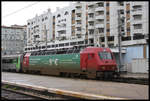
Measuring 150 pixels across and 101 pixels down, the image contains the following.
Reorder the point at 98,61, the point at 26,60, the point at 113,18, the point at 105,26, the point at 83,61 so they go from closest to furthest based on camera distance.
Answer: the point at 98,61
the point at 83,61
the point at 26,60
the point at 113,18
the point at 105,26

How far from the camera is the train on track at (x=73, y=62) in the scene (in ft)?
58.9

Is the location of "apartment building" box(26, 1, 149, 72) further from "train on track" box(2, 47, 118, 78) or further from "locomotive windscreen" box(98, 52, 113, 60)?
"locomotive windscreen" box(98, 52, 113, 60)

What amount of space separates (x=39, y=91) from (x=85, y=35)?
148ft

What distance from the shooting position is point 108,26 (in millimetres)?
52688

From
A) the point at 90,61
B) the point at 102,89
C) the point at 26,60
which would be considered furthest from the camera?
the point at 26,60

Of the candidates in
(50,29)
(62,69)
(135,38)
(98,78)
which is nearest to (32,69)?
(62,69)

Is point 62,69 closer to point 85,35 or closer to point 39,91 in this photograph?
point 39,91

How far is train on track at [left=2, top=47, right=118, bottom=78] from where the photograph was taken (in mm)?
17938

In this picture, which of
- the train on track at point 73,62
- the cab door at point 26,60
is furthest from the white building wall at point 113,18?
the train on track at point 73,62

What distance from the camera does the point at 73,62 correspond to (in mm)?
20141

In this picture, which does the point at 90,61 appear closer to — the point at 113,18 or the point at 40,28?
the point at 113,18

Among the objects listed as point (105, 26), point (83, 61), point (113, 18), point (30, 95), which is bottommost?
point (30, 95)

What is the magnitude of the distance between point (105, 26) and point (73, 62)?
113 feet

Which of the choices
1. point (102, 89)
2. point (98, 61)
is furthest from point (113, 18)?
point (102, 89)
